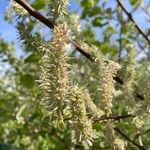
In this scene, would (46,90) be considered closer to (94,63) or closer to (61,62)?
(61,62)

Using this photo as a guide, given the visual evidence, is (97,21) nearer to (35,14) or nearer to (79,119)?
(35,14)

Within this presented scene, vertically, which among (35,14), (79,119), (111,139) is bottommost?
(79,119)

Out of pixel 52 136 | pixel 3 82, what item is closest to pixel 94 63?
pixel 52 136

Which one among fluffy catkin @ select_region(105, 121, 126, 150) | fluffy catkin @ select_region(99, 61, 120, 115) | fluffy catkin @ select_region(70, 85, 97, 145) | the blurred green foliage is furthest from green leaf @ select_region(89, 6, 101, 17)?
fluffy catkin @ select_region(70, 85, 97, 145)

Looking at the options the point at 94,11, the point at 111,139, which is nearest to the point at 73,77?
the point at 111,139

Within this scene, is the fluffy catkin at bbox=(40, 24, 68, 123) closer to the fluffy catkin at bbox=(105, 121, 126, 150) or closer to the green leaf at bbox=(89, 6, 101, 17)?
the fluffy catkin at bbox=(105, 121, 126, 150)

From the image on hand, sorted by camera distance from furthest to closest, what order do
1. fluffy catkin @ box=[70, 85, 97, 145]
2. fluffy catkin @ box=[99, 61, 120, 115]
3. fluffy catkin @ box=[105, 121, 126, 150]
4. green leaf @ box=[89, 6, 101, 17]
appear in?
green leaf @ box=[89, 6, 101, 17], fluffy catkin @ box=[105, 121, 126, 150], fluffy catkin @ box=[99, 61, 120, 115], fluffy catkin @ box=[70, 85, 97, 145]

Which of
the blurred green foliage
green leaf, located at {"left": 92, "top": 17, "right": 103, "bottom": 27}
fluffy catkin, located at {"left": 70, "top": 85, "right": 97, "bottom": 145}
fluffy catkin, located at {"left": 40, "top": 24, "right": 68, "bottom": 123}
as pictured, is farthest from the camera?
green leaf, located at {"left": 92, "top": 17, "right": 103, "bottom": 27}

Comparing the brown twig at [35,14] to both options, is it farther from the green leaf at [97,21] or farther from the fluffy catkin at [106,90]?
the green leaf at [97,21]

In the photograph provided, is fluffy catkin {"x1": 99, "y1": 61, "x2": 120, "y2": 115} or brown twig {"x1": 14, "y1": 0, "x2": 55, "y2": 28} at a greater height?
brown twig {"x1": 14, "y1": 0, "x2": 55, "y2": 28}

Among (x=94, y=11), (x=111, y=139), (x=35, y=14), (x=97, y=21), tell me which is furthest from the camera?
(x=97, y=21)
